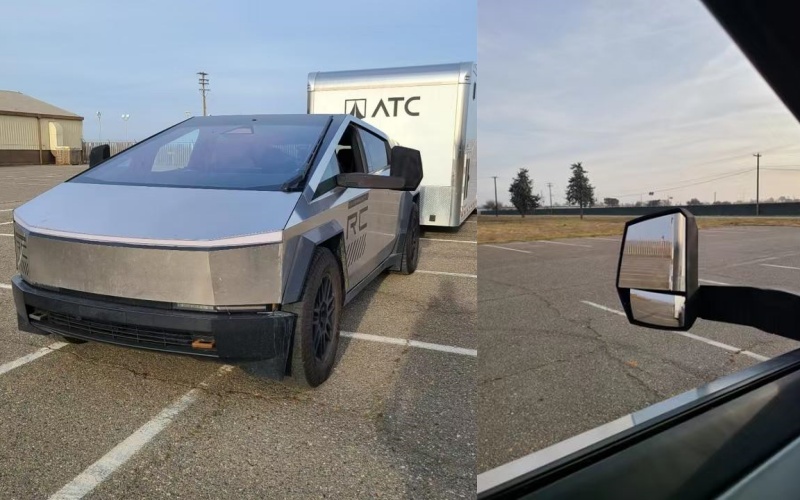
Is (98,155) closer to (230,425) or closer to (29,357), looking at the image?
(29,357)

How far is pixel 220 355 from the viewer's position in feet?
9.02

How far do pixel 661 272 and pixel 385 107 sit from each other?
7844 mm

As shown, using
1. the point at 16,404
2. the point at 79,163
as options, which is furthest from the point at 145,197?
the point at 79,163

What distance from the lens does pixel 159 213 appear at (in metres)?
2.97

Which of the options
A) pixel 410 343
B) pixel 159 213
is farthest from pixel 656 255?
pixel 410 343

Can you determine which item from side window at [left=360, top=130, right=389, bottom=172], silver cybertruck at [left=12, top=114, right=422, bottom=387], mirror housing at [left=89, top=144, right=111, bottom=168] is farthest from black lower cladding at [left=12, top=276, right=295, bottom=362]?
side window at [left=360, top=130, right=389, bottom=172]

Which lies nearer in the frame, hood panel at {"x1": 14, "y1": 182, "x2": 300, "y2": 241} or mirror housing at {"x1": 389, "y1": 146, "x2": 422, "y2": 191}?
hood panel at {"x1": 14, "y1": 182, "x2": 300, "y2": 241}

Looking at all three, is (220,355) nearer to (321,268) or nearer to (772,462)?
(321,268)

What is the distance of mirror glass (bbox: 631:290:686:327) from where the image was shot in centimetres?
87

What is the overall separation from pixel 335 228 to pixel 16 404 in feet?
6.37

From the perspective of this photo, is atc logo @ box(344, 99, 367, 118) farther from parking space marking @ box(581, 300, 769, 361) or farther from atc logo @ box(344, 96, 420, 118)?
parking space marking @ box(581, 300, 769, 361)

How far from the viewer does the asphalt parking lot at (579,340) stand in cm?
70

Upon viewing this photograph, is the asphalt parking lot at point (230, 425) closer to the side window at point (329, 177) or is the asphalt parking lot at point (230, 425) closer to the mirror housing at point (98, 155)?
the side window at point (329, 177)

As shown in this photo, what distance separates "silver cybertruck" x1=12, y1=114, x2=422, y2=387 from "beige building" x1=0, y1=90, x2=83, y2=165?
1377 inches
